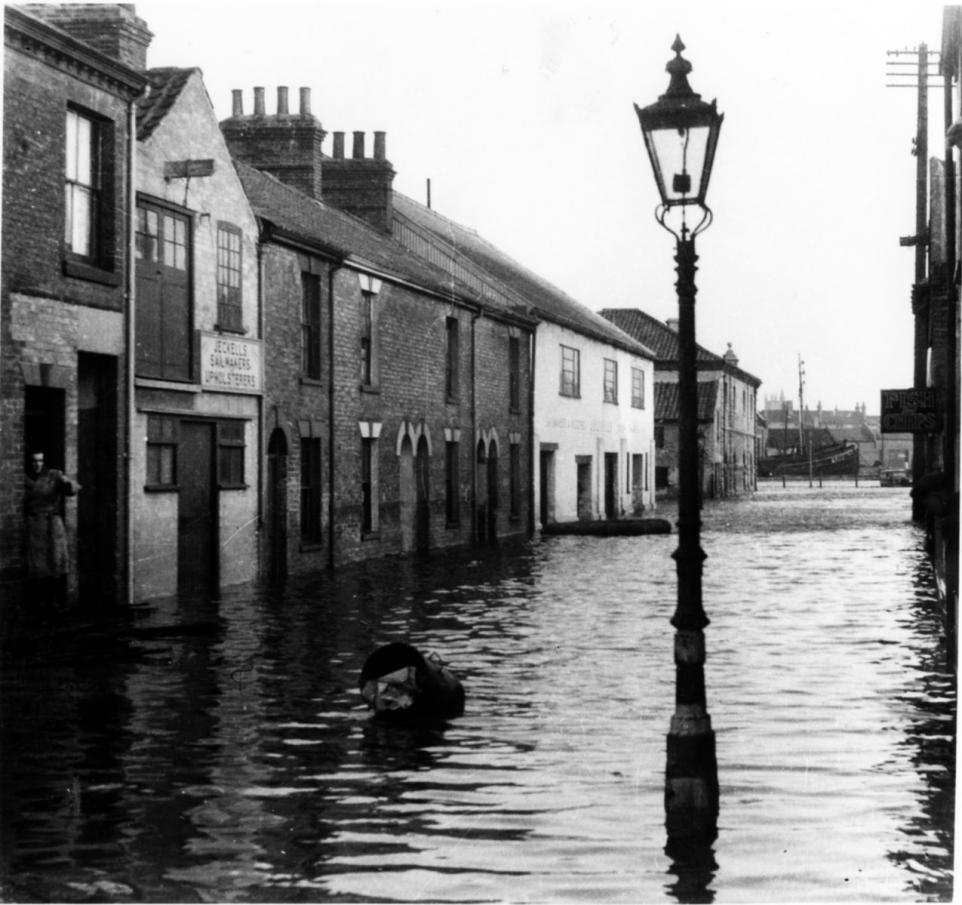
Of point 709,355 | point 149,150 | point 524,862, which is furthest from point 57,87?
point 709,355

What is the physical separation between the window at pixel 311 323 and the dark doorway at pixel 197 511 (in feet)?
14.0

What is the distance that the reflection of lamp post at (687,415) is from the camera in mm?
7516

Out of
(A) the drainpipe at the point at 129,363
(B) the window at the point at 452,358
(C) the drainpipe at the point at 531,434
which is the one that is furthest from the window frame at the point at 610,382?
(A) the drainpipe at the point at 129,363

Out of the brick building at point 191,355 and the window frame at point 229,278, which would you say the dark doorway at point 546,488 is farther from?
the window frame at point 229,278

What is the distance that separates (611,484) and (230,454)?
28.7 metres

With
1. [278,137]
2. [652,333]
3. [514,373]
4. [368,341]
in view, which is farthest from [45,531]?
[652,333]

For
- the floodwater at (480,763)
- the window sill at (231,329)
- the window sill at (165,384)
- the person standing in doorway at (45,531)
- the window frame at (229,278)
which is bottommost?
the floodwater at (480,763)

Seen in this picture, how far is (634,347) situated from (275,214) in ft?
98.0

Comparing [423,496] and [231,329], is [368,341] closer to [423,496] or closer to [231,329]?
[423,496]

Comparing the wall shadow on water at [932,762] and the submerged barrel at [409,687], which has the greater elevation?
the submerged barrel at [409,687]

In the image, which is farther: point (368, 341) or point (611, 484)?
point (611, 484)

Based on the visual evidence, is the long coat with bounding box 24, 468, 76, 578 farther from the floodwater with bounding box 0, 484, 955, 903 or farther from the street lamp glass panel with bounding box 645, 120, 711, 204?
the street lamp glass panel with bounding box 645, 120, 711, 204

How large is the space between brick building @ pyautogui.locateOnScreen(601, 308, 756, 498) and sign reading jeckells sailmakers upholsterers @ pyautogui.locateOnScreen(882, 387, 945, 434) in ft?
138

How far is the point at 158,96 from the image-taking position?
20.5 m
